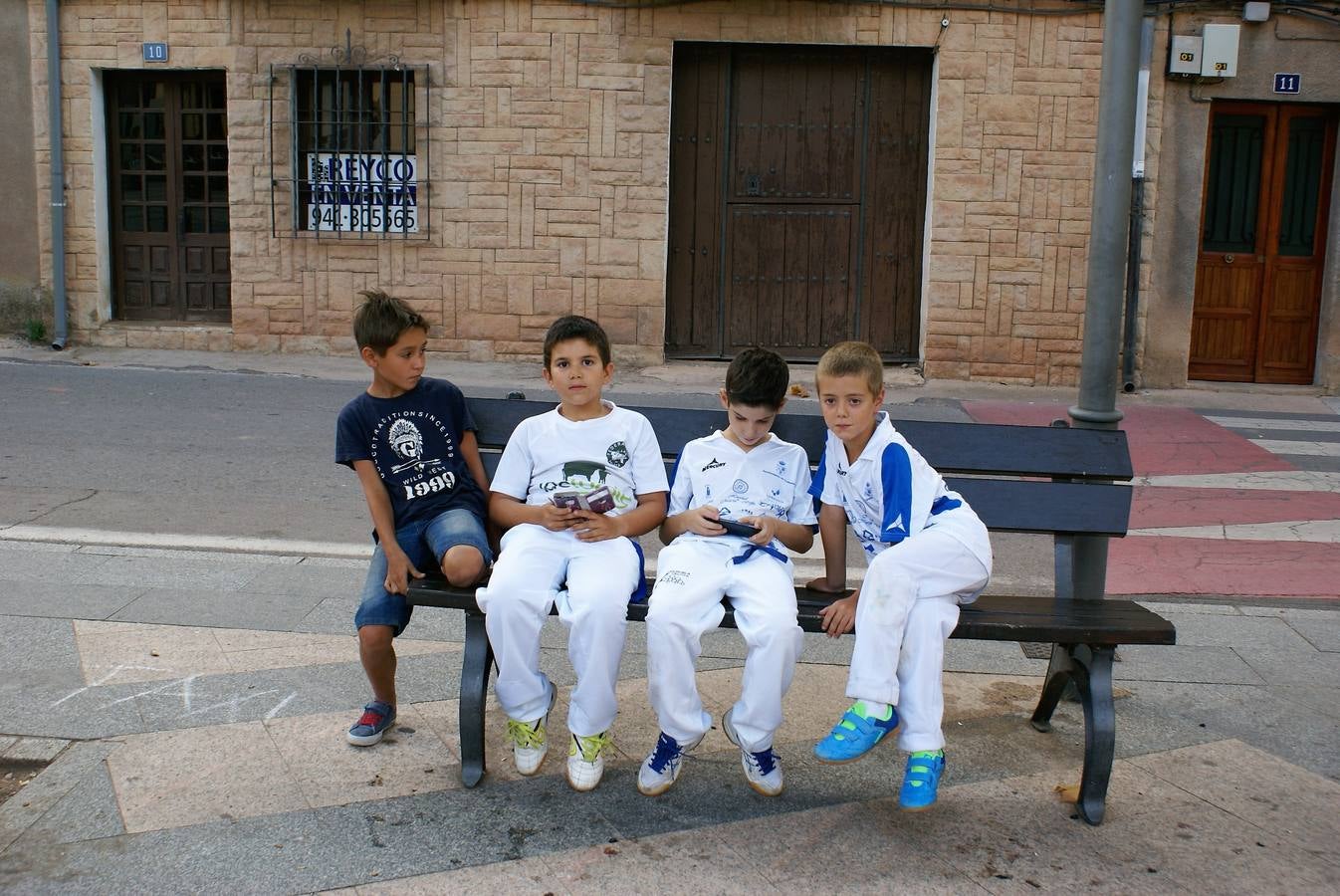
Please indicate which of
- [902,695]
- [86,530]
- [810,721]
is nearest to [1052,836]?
[902,695]

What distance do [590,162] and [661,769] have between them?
8929 millimetres

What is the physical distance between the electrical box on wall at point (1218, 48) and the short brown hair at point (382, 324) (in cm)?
955

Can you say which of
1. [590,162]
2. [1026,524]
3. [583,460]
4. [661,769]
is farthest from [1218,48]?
[661,769]

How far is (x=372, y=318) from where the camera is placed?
3770 millimetres

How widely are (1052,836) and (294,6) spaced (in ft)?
35.3

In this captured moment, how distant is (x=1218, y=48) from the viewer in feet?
36.7

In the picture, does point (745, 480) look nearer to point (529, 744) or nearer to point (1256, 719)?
point (529, 744)

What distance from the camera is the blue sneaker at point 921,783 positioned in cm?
321

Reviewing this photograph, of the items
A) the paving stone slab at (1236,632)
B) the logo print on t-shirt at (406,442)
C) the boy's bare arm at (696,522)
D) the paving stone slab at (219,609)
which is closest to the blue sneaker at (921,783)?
the boy's bare arm at (696,522)

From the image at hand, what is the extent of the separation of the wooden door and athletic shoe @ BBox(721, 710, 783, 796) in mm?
10365

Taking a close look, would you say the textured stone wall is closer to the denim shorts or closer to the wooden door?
the wooden door

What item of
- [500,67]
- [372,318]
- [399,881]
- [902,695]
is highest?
[500,67]

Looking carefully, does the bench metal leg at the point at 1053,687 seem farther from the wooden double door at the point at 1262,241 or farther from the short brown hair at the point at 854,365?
the wooden double door at the point at 1262,241

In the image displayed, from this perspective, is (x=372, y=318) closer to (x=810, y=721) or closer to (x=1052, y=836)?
(x=810, y=721)
